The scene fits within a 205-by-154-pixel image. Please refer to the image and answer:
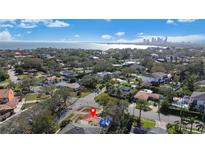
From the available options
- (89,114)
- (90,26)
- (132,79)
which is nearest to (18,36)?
(90,26)

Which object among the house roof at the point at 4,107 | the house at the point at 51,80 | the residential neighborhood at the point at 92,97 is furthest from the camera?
the house at the point at 51,80

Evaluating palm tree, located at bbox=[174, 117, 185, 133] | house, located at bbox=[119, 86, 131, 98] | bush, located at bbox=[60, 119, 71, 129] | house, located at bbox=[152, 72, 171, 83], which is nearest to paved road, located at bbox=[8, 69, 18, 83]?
bush, located at bbox=[60, 119, 71, 129]

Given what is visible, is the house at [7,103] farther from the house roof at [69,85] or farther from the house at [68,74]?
the house at [68,74]

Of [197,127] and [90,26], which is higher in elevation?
[90,26]

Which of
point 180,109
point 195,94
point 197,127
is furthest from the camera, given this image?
point 195,94

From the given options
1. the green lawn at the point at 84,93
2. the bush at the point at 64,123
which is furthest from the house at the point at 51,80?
the bush at the point at 64,123

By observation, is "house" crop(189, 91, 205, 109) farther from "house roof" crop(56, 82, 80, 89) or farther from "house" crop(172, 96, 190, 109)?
"house roof" crop(56, 82, 80, 89)
